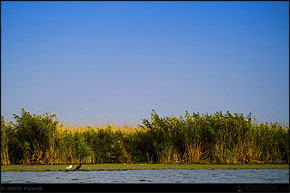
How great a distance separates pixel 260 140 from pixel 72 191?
7.22 metres

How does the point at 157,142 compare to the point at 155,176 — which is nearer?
the point at 155,176

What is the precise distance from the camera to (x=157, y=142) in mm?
12500

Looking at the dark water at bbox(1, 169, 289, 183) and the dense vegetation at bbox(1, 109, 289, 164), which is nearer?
the dark water at bbox(1, 169, 289, 183)

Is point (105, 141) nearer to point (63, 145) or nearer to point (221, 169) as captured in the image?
point (63, 145)

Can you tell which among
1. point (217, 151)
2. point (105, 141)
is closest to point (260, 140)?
point (217, 151)

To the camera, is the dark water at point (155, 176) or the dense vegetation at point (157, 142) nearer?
the dark water at point (155, 176)

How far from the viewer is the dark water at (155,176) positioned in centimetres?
805

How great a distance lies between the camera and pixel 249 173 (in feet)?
30.8

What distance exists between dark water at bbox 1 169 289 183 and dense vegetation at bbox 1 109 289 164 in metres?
2.17

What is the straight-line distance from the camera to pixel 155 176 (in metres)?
8.76

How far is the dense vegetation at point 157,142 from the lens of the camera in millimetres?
11648

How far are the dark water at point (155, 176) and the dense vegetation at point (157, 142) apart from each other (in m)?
2.17

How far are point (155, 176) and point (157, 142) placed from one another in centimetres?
376

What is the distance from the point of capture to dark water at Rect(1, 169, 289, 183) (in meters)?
8.05
